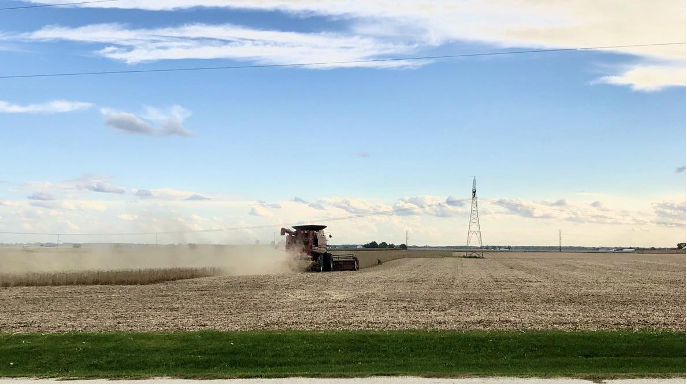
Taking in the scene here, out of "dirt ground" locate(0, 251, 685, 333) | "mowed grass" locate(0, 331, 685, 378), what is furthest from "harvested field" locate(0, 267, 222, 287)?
"mowed grass" locate(0, 331, 685, 378)

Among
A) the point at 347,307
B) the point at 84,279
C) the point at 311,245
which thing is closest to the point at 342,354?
the point at 347,307

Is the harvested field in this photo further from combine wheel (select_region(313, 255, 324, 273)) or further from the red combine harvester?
combine wheel (select_region(313, 255, 324, 273))

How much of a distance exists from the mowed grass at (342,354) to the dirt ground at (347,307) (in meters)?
2.75

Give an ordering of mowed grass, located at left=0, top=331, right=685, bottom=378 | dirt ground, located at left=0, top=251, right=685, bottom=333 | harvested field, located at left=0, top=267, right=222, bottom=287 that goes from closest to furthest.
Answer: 1. mowed grass, located at left=0, top=331, right=685, bottom=378
2. dirt ground, located at left=0, top=251, right=685, bottom=333
3. harvested field, located at left=0, top=267, right=222, bottom=287

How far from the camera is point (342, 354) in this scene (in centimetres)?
2056

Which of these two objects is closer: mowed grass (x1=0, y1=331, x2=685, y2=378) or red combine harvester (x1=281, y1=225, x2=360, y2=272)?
mowed grass (x1=0, y1=331, x2=685, y2=378)

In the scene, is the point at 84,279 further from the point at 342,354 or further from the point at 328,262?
the point at 342,354

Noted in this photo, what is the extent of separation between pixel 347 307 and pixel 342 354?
13.5 metres

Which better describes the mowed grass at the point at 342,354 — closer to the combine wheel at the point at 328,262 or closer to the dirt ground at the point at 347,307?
the dirt ground at the point at 347,307

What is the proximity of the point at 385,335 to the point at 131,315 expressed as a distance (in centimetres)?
1379

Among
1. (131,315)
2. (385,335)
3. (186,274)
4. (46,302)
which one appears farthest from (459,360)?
(186,274)

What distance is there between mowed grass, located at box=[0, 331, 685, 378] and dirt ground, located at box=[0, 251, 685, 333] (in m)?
2.75

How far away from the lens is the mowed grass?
697 inches

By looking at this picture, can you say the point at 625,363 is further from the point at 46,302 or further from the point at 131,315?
the point at 46,302
